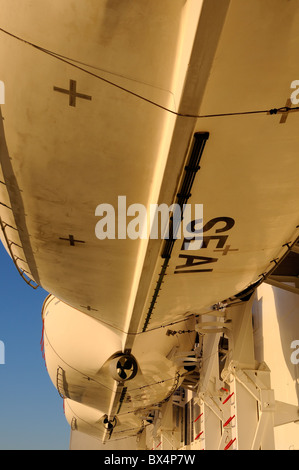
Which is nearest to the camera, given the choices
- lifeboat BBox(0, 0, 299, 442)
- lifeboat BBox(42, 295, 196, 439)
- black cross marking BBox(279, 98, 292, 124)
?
lifeboat BBox(0, 0, 299, 442)

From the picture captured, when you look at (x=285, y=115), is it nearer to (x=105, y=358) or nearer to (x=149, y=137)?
(x=149, y=137)

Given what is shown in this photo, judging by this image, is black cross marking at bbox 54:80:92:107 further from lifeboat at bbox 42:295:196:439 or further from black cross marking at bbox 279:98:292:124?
lifeboat at bbox 42:295:196:439

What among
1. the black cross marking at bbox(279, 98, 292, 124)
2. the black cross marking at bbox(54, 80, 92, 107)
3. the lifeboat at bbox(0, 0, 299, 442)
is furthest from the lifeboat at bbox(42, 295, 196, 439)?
the black cross marking at bbox(279, 98, 292, 124)

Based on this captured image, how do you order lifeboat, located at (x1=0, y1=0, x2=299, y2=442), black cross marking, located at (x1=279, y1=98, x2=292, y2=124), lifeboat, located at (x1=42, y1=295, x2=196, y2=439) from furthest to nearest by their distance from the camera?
lifeboat, located at (x1=42, y1=295, x2=196, y2=439) → black cross marking, located at (x1=279, y1=98, x2=292, y2=124) → lifeboat, located at (x1=0, y1=0, x2=299, y2=442)

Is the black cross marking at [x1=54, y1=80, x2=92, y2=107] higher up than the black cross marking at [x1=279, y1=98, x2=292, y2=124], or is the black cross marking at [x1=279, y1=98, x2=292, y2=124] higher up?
the black cross marking at [x1=54, y1=80, x2=92, y2=107]

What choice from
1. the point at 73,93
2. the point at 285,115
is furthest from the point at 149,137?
the point at 285,115

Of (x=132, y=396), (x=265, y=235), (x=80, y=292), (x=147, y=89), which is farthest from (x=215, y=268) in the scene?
(x=132, y=396)

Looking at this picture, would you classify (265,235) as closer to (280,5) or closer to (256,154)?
(256,154)

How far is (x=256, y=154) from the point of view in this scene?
409 cm

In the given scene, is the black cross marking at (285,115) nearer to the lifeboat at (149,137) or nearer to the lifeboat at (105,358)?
the lifeboat at (149,137)

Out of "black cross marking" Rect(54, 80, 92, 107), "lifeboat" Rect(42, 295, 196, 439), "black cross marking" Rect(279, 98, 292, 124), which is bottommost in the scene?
"black cross marking" Rect(279, 98, 292, 124)

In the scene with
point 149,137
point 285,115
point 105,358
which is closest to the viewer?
point 285,115

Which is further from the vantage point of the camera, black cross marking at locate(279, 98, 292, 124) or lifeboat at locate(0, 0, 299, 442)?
black cross marking at locate(279, 98, 292, 124)

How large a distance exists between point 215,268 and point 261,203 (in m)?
1.34
